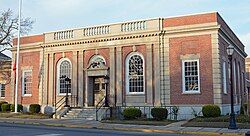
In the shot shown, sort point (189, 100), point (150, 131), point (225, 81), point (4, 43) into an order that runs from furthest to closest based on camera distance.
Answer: point (4, 43)
point (225, 81)
point (189, 100)
point (150, 131)

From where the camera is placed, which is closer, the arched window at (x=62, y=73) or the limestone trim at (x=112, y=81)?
the limestone trim at (x=112, y=81)

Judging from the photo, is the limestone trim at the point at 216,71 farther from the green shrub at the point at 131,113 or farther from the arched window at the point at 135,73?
the green shrub at the point at 131,113

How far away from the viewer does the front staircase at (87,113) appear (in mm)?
23922

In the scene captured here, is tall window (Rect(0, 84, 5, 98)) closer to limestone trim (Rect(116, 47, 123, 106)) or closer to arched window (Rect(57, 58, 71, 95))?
arched window (Rect(57, 58, 71, 95))

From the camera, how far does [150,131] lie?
17.0 m

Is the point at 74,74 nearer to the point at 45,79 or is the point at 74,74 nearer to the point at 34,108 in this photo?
the point at 45,79

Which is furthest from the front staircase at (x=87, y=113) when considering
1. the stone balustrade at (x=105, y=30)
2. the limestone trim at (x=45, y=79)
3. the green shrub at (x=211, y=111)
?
the green shrub at (x=211, y=111)

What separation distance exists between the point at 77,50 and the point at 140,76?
672 centimetres

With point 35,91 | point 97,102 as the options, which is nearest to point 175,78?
point 97,102

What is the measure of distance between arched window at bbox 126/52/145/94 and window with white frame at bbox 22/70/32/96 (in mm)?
11008

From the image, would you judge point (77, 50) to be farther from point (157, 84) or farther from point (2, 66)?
point (2, 66)

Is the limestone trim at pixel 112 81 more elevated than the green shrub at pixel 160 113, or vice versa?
the limestone trim at pixel 112 81

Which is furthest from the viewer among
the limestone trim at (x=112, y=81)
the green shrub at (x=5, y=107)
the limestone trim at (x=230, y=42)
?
the green shrub at (x=5, y=107)

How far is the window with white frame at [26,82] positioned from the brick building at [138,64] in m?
0.10
